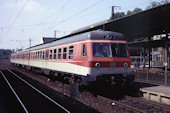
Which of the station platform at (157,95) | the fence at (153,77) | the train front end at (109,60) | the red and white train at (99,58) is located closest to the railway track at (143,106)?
the station platform at (157,95)

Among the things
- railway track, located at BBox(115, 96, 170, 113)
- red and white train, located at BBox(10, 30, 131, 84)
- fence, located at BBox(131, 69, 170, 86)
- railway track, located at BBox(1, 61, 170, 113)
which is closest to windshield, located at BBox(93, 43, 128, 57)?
red and white train, located at BBox(10, 30, 131, 84)

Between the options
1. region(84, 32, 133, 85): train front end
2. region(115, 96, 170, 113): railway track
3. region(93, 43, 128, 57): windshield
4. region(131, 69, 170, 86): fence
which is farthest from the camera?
region(131, 69, 170, 86): fence

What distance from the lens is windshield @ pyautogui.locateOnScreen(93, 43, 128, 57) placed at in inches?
401

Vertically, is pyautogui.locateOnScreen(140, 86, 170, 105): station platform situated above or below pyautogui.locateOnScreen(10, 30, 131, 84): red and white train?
below

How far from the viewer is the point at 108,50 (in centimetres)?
1041

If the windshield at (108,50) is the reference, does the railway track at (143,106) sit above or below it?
below

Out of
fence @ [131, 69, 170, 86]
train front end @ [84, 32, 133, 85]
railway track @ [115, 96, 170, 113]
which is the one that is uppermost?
train front end @ [84, 32, 133, 85]

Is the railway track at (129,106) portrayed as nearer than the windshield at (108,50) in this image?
Yes

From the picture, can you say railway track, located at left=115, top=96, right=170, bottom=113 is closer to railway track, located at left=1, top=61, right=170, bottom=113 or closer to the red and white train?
railway track, located at left=1, top=61, right=170, bottom=113

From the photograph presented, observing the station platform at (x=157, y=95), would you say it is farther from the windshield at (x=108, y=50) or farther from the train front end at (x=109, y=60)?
the windshield at (x=108, y=50)

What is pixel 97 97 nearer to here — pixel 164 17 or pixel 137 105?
pixel 137 105

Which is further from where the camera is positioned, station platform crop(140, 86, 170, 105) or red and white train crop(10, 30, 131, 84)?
red and white train crop(10, 30, 131, 84)

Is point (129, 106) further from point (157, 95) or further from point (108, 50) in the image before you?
point (108, 50)

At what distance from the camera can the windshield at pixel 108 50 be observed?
33.4ft
